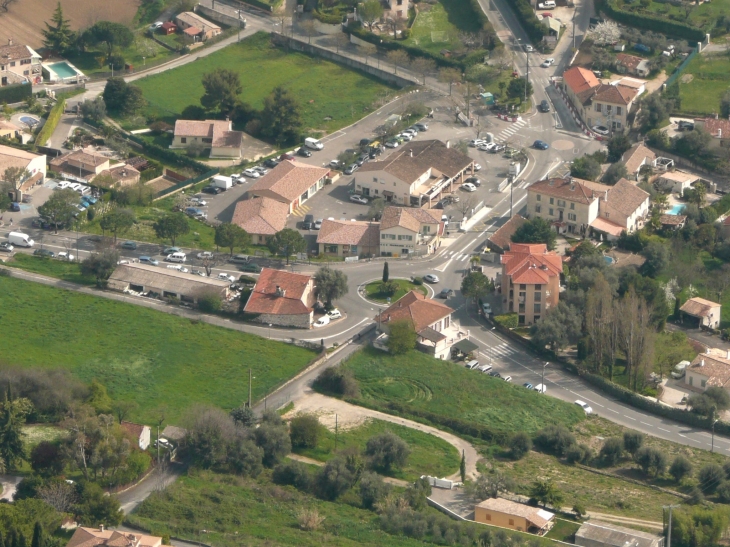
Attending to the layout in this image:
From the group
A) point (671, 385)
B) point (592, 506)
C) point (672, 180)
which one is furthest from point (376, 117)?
point (592, 506)

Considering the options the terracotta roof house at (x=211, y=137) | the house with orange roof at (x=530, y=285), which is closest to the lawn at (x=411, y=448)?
the house with orange roof at (x=530, y=285)

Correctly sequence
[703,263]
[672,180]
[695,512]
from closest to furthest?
[695,512] → [703,263] → [672,180]

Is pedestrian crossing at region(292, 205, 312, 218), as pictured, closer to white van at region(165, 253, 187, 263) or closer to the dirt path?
white van at region(165, 253, 187, 263)

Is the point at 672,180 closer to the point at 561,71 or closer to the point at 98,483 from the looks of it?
the point at 561,71

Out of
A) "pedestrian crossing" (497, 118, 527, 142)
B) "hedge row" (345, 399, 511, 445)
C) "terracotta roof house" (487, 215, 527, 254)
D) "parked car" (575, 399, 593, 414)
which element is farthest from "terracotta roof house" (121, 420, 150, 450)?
"pedestrian crossing" (497, 118, 527, 142)

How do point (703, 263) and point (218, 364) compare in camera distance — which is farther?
point (703, 263)

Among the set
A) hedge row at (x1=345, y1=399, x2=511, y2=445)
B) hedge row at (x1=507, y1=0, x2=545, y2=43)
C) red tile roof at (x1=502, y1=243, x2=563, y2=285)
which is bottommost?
hedge row at (x1=345, y1=399, x2=511, y2=445)

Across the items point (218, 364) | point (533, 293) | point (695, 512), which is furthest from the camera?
point (533, 293)
